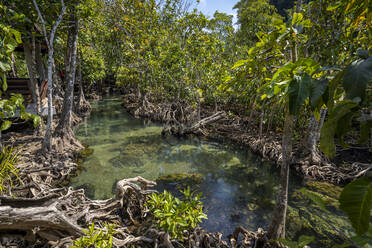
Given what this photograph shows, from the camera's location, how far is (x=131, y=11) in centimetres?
1055

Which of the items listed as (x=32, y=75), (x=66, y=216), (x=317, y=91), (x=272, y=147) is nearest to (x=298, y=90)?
(x=317, y=91)

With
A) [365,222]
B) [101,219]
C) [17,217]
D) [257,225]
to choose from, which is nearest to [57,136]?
[101,219]

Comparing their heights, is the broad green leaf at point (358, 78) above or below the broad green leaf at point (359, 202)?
above

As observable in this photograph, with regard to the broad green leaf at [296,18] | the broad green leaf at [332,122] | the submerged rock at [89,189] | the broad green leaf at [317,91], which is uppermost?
the broad green leaf at [296,18]

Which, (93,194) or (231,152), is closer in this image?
(93,194)

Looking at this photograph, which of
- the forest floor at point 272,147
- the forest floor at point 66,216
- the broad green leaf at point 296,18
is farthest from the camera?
the forest floor at point 272,147

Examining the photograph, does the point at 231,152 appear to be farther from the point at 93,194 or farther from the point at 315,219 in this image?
the point at 93,194

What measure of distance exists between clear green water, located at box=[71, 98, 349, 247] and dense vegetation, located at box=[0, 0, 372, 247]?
5.18ft

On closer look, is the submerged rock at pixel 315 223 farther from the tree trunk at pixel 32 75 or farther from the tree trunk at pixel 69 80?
the tree trunk at pixel 32 75

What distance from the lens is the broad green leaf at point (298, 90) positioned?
2.93ft

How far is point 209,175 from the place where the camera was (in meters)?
6.90

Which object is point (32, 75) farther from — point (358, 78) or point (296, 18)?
point (358, 78)

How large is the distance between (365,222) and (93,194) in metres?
5.75

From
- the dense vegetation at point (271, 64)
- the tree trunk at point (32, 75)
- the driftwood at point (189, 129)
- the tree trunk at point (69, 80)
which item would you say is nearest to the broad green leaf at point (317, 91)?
the dense vegetation at point (271, 64)
